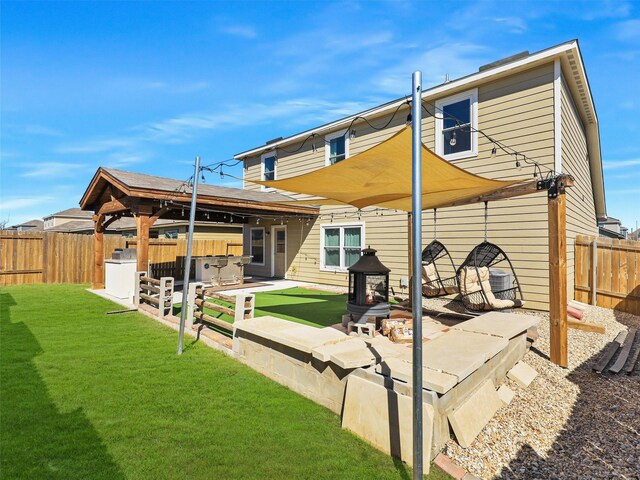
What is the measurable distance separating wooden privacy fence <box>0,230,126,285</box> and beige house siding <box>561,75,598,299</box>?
555 inches

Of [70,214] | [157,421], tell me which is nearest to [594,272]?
[157,421]

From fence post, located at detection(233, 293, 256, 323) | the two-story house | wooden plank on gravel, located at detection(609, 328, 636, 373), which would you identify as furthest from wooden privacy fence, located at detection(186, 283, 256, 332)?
wooden plank on gravel, located at detection(609, 328, 636, 373)

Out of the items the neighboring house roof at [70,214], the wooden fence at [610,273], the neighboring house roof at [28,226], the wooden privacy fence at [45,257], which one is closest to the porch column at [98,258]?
the wooden privacy fence at [45,257]

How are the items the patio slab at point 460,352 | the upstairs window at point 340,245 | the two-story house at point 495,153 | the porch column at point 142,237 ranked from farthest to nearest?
the upstairs window at point 340,245 → the porch column at point 142,237 → the two-story house at point 495,153 → the patio slab at point 460,352

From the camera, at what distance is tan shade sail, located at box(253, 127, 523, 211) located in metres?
3.54

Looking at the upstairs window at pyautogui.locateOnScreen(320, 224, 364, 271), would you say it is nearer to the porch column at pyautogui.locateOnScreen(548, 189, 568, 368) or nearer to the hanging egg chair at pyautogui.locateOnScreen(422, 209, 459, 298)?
the hanging egg chair at pyautogui.locateOnScreen(422, 209, 459, 298)

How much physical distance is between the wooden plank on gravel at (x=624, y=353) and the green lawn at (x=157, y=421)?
336 centimetres

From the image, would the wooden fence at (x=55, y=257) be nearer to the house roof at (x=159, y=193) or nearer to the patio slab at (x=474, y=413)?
the house roof at (x=159, y=193)

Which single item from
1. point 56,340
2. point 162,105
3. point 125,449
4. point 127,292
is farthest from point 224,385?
point 162,105

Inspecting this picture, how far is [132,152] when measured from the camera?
701 inches

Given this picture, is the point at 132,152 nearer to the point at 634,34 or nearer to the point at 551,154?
the point at 551,154

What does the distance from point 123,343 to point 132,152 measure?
16.0 metres

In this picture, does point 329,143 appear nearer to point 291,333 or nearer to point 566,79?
point 566,79

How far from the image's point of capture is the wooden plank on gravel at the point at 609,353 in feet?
13.2
